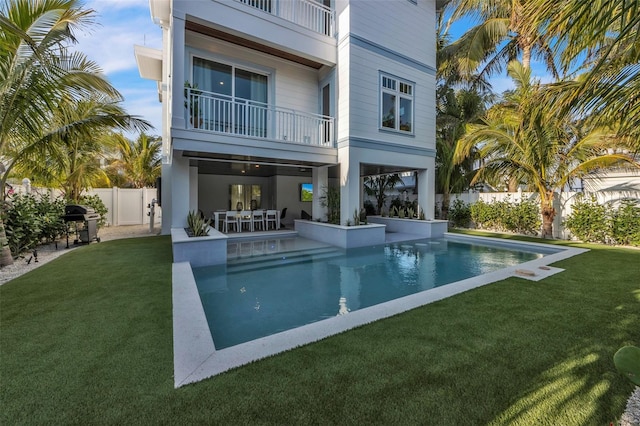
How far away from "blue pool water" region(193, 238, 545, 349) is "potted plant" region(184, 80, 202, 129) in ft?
13.4

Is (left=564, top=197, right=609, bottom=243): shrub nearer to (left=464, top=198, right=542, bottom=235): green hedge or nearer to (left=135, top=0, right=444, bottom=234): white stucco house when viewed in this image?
(left=464, top=198, right=542, bottom=235): green hedge

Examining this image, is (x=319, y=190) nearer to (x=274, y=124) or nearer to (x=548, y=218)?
(x=274, y=124)

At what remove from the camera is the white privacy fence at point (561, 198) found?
9727 millimetres

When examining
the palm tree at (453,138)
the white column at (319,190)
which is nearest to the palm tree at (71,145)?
the white column at (319,190)

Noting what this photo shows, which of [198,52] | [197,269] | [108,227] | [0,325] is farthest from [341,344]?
[108,227]

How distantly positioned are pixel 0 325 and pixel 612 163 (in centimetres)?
1412

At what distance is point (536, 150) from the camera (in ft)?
33.0

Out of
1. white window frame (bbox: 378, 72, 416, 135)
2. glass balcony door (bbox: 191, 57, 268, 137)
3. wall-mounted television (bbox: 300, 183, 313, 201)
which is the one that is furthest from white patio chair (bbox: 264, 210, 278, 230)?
white window frame (bbox: 378, 72, 416, 135)

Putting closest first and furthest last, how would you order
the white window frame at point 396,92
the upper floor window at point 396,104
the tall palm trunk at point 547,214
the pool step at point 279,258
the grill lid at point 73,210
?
the pool step at point 279,258 < the grill lid at point 73,210 < the tall palm trunk at point 547,214 < the white window frame at point 396,92 < the upper floor window at point 396,104

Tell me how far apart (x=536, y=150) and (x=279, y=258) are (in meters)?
9.34

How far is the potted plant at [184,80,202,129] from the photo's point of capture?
8.53 m

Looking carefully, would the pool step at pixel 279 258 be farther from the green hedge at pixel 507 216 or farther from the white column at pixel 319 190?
the green hedge at pixel 507 216

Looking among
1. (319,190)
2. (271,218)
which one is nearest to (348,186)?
(319,190)

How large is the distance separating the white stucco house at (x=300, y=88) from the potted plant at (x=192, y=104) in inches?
1.2
